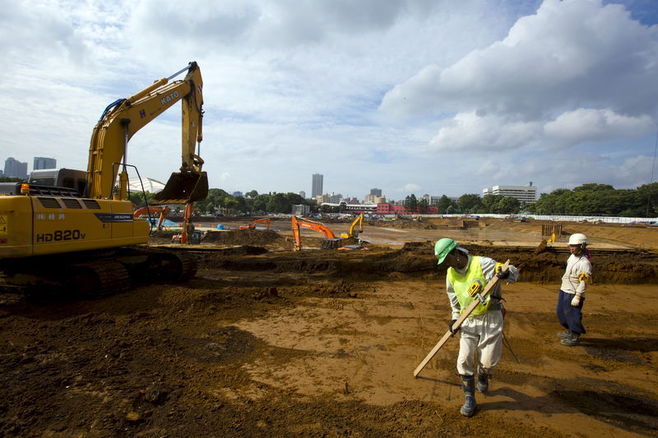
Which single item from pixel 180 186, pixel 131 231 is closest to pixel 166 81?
pixel 180 186

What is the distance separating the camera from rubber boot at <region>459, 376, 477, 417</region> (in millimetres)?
3393

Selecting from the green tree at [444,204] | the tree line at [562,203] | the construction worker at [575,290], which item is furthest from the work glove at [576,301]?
the green tree at [444,204]

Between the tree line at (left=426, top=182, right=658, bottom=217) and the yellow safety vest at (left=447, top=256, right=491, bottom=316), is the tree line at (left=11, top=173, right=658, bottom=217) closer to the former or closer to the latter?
the tree line at (left=426, top=182, right=658, bottom=217)

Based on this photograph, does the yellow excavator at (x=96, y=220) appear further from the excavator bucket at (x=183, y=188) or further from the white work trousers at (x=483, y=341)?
the white work trousers at (x=483, y=341)

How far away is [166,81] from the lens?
33.6 feet

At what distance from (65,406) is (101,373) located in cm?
69

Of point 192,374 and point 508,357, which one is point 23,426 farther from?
point 508,357

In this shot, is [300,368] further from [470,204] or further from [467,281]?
[470,204]

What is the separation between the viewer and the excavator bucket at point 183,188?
33.0 feet

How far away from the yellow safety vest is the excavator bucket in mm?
8370

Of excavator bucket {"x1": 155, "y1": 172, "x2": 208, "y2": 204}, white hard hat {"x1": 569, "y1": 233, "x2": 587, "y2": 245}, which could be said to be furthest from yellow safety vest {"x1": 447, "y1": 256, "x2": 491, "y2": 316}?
excavator bucket {"x1": 155, "y1": 172, "x2": 208, "y2": 204}

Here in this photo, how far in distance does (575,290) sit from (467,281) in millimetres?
2917

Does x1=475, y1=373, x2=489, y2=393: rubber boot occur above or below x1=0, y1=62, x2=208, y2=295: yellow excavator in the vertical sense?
below

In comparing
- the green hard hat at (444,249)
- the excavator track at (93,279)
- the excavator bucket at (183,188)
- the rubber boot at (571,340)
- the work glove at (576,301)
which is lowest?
the rubber boot at (571,340)
